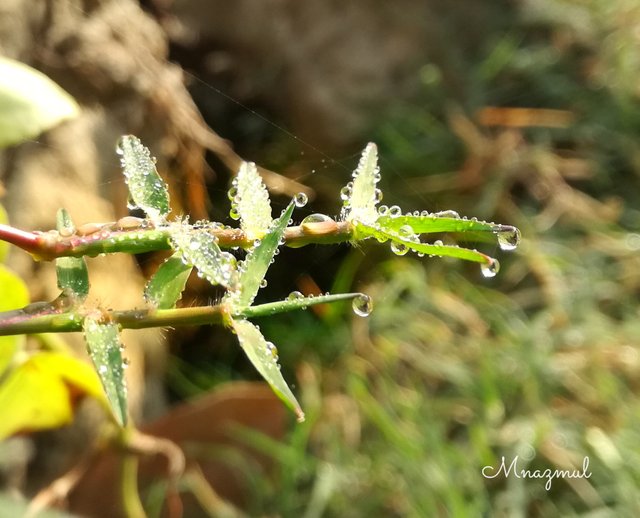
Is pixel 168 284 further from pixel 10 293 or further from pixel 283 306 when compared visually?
pixel 10 293

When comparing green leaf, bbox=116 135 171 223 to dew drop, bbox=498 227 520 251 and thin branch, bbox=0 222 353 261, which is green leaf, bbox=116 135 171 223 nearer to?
thin branch, bbox=0 222 353 261

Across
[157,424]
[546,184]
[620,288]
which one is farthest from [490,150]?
[157,424]

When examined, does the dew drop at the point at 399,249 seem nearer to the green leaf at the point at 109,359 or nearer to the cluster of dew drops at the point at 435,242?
the cluster of dew drops at the point at 435,242

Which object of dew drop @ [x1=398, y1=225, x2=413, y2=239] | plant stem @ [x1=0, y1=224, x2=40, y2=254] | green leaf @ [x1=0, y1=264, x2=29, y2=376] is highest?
plant stem @ [x1=0, y1=224, x2=40, y2=254]

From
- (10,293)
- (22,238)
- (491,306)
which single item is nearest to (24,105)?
(10,293)

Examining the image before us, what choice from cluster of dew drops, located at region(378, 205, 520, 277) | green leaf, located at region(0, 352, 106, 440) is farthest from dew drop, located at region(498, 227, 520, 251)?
green leaf, located at region(0, 352, 106, 440)

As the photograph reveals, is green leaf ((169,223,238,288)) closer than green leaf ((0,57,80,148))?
Yes

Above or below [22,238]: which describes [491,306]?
below
